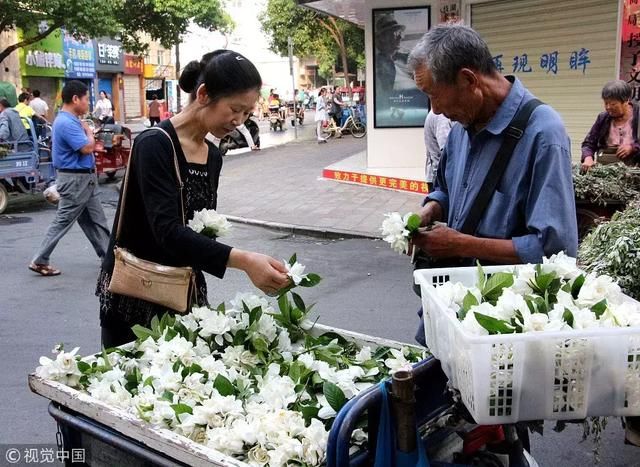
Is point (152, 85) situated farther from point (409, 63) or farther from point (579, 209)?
point (409, 63)

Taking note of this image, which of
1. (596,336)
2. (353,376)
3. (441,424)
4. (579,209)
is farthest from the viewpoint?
(579,209)

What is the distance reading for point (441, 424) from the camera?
183 centimetres

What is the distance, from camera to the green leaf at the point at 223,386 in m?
1.90

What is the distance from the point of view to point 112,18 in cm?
1877

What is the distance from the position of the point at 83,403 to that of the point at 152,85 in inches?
1586

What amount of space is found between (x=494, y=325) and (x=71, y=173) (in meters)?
6.08

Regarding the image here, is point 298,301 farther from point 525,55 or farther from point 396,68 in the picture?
point 396,68

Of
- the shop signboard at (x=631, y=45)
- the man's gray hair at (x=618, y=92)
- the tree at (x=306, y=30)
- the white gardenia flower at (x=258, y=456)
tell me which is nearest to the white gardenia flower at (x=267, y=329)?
the white gardenia flower at (x=258, y=456)

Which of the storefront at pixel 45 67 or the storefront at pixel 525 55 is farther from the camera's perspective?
the storefront at pixel 45 67

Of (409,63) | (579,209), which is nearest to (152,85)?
(579,209)

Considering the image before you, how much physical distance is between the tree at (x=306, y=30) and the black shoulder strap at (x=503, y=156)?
25438 millimetres

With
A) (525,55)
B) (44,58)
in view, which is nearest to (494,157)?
(525,55)

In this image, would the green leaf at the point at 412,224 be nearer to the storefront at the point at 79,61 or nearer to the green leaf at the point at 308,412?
the green leaf at the point at 308,412

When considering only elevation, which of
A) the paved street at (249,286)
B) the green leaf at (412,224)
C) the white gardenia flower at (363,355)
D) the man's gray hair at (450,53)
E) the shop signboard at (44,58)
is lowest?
the paved street at (249,286)
